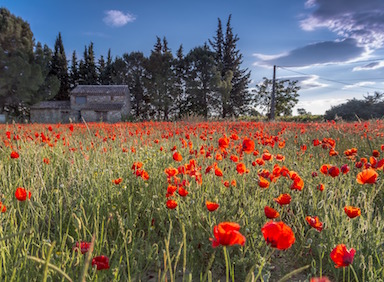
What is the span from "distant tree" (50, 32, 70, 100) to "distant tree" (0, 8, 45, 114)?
656 cm

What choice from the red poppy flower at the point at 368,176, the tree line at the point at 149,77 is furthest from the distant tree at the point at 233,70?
the red poppy flower at the point at 368,176

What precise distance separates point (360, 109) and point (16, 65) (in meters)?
31.8

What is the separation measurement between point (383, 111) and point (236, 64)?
60.4 ft

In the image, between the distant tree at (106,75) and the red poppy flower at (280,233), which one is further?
the distant tree at (106,75)

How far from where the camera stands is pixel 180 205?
2.13m

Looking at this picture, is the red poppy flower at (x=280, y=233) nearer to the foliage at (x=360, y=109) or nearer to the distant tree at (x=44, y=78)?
the foliage at (x=360, y=109)

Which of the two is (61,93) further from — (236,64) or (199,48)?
(236,64)

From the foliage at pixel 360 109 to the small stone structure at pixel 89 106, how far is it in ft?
70.7

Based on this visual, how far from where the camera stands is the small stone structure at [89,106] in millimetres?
31578

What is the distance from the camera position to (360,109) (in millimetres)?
23469

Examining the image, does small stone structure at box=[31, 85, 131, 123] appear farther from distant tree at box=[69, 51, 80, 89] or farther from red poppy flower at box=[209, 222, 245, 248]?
red poppy flower at box=[209, 222, 245, 248]

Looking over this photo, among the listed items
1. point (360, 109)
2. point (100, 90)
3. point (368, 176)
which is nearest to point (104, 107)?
point (100, 90)

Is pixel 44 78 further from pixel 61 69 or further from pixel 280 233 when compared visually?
pixel 280 233

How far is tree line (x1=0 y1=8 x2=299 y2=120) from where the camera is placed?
28.4 meters
